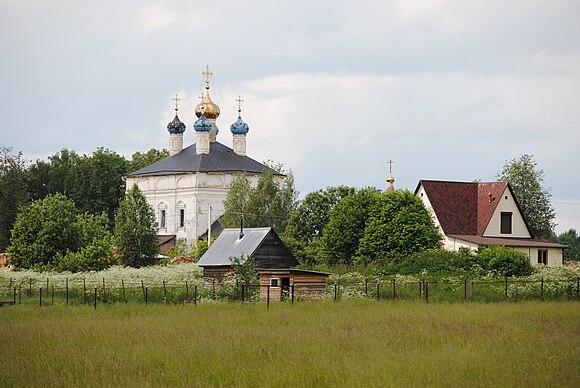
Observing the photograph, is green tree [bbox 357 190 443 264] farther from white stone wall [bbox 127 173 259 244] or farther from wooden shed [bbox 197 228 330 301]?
white stone wall [bbox 127 173 259 244]

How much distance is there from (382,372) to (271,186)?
6321 centimetres

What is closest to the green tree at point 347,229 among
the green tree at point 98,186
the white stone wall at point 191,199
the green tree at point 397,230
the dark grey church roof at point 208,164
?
the green tree at point 397,230

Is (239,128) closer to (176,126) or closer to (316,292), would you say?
(176,126)

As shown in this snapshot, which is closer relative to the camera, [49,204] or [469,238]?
[469,238]

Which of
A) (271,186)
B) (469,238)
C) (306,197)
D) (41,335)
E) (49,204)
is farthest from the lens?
(271,186)

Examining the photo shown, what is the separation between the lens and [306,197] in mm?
73062

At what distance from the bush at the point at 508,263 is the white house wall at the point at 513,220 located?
10508mm

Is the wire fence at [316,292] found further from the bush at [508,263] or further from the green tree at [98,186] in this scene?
the green tree at [98,186]

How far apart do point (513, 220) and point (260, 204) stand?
24.0 meters

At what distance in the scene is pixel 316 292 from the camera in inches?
1722

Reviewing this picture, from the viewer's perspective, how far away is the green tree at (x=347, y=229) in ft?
197

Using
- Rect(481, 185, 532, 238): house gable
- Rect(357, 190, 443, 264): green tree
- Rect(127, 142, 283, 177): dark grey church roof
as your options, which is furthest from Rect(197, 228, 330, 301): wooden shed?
Rect(127, 142, 283, 177): dark grey church roof

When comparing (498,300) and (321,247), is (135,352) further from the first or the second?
(321,247)

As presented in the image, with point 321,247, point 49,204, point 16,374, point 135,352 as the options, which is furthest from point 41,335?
point 49,204
